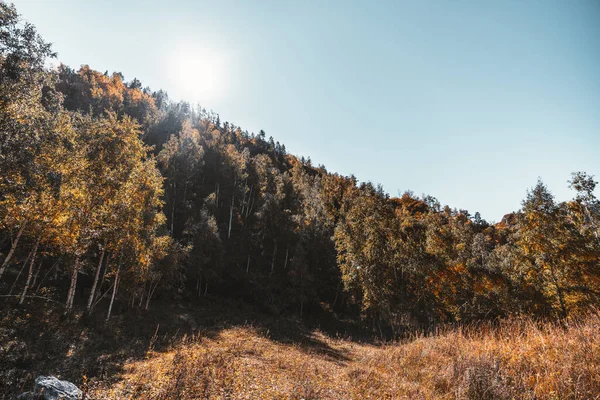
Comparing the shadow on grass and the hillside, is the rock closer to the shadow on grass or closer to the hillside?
the hillside

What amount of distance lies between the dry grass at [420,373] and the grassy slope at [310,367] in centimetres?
3

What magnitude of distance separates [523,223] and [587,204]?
4538mm

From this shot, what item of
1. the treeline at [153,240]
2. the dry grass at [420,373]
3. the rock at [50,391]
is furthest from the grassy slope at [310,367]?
the treeline at [153,240]

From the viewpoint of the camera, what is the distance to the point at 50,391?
24.5 feet

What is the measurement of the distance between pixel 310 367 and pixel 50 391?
10027 mm

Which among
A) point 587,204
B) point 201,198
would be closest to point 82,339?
point 587,204

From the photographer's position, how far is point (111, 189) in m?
18.9

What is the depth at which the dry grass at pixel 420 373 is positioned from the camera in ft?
19.9

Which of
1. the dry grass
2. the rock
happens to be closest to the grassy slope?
the dry grass

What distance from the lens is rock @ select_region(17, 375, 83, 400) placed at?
290 inches

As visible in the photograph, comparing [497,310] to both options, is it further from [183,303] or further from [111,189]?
[183,303]

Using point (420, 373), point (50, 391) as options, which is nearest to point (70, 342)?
point (50, 391)

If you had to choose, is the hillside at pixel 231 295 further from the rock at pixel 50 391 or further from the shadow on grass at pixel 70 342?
Answer: the rock at pixel 50 391

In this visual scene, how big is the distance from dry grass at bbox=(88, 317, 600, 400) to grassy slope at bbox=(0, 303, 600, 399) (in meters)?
0.03
